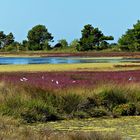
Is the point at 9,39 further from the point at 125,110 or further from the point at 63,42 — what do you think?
the point at 125,110

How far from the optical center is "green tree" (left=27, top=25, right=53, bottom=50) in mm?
110000

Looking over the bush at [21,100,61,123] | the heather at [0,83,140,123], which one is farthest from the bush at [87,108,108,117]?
the bush at [21,100,61,123]

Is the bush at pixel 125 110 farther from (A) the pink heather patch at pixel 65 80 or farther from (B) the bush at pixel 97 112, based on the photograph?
(A) the pink heather patch at pixel 65 80

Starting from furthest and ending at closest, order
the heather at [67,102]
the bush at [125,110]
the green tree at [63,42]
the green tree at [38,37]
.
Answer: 1. the green tree at [63,42]
2. the green tree at [38,37]
3. the bush at [125,110]
4. the heather at [67,102]

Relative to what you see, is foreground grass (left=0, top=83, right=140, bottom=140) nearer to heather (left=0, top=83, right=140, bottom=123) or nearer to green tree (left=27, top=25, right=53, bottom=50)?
heather (left=0, top=83, right=140, bottom=123)

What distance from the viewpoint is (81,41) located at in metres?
99.1

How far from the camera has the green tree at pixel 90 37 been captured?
322ft

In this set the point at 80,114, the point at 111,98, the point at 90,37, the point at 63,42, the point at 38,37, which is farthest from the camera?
the point at 63,42

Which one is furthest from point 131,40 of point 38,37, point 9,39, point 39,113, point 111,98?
point 39,113

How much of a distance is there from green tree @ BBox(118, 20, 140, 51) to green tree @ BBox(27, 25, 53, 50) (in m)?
20.3

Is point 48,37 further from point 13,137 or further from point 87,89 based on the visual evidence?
point 13,137

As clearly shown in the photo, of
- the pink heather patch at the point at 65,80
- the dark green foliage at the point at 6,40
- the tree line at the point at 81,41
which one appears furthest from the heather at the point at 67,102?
the dark green foliage at the point at 6,40

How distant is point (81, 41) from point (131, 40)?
11.7m

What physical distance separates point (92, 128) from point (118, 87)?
425 centimetres
